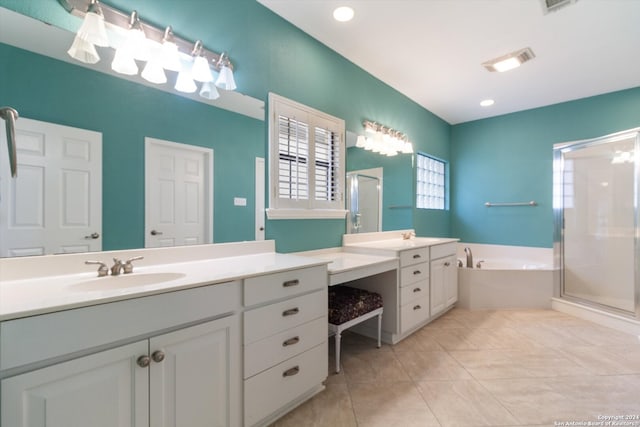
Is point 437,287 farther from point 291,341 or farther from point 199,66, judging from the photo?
point 199,66

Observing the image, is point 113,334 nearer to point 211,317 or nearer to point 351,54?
point 211,317

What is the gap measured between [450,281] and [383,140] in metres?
1.67

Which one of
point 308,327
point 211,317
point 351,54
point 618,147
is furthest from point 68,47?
point 618,147

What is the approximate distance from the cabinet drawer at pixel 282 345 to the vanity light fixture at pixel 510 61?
2730mm

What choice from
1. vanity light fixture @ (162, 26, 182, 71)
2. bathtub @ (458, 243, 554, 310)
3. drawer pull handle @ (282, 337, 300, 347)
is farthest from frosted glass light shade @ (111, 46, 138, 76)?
bathtub @ (458, 243, 554, 310)

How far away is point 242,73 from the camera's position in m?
1.79

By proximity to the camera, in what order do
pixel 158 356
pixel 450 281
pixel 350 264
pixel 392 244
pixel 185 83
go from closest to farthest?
pixel 158 356 < pixel 185 83 < pixel 350 264 < pixel 392 244 < pixel 450 281

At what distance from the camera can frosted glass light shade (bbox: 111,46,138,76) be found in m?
1.30

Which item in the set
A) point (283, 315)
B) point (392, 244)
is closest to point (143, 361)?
point (283, 315)

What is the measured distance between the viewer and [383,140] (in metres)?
2.94

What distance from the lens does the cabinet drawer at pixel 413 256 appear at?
7.49 ft

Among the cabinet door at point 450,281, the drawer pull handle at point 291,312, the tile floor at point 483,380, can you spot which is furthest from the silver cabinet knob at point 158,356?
the cabinet door at point 450,281

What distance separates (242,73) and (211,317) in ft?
4.81

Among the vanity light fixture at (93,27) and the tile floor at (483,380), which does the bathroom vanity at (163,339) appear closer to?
the tile floor at (483,380)
